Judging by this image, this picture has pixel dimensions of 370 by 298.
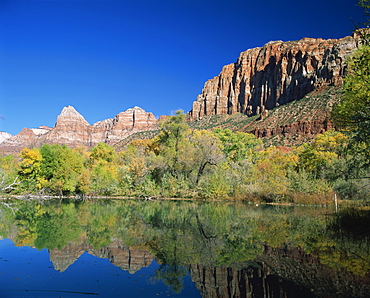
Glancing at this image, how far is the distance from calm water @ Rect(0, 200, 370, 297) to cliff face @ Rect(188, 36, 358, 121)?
328 ft

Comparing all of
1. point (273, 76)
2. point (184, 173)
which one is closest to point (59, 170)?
point (184, 173)

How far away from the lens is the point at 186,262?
799 centimetres

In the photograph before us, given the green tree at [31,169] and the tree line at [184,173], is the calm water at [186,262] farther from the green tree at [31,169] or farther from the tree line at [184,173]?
the green tree at [31,169]

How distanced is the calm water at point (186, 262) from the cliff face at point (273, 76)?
99.9 meters

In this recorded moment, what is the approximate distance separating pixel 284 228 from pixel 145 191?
26538mm

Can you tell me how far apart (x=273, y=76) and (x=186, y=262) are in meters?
164

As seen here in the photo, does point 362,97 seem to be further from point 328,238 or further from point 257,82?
point 257,82

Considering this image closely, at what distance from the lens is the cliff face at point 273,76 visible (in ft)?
358

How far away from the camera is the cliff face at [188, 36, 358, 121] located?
109250 mm

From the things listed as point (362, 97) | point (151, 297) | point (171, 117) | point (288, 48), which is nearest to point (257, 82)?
point (288, 48)

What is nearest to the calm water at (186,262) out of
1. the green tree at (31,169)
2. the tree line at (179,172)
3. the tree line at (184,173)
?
the tree line at (184,173)

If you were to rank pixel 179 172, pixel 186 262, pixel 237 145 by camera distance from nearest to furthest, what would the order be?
pixel 186 262 → pixel 179 172 → pixel 237 145

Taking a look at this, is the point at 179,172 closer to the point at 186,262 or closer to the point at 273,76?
the point at 186,262

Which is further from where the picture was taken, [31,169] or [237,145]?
[237,145]
